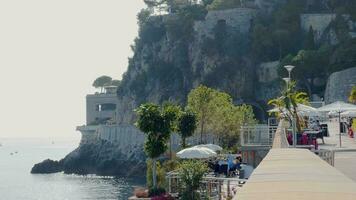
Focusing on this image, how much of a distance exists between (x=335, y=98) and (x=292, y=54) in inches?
896

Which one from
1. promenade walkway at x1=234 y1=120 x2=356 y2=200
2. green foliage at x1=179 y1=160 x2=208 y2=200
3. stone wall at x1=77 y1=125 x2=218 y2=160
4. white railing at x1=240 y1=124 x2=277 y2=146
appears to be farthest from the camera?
stone wall at x1=77 y1=125 x2=218 y2=160

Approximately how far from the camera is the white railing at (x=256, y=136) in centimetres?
2580

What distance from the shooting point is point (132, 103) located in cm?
10188

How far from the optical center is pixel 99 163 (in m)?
95.1

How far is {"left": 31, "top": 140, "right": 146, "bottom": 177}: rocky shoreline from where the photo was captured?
86875 millimetres

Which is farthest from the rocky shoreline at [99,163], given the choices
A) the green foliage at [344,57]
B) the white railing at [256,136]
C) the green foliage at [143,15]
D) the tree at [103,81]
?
the white railing at [256,136]

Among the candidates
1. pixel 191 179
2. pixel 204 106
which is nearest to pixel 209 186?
pixel 191 179

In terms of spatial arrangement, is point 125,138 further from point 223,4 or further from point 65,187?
point 223,4

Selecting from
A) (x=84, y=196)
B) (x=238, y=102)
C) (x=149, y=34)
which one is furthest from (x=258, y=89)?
(x=84, y=196)

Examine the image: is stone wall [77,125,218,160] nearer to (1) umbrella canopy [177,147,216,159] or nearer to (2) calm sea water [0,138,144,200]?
(2) calm sea water [0,138,144,200]

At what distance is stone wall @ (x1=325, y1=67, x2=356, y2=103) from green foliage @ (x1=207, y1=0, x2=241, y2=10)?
114 feet

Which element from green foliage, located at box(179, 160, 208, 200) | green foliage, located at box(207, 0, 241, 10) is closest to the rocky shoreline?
green foliage, located at box(207, 0, 241, 10)

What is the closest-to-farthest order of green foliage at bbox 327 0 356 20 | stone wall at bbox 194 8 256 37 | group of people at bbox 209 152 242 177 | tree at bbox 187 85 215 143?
group of people at bbox 209 152 242 177, tree at bbox 187 85 215 143, green foliage at bbox 327 0 356 20, stone wall at bbox 194 8 256 37

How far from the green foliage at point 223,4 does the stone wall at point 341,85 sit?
114ft
